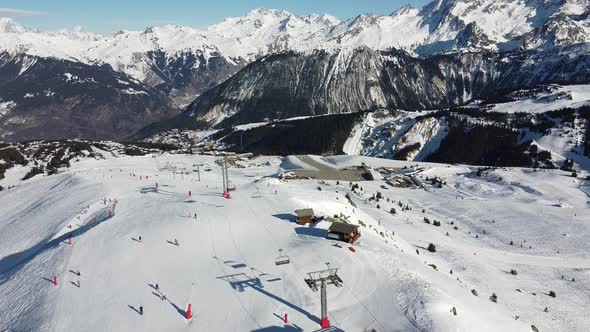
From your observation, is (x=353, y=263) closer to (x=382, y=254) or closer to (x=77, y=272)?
(x=382, y=254)

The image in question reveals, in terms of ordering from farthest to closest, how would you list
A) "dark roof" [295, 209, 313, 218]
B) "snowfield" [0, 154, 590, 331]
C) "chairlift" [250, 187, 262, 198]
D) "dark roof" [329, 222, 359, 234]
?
"chairlift" [250, 187, 262, 198] < "dark roof" [295, 209, 313, 218] < "dark roof" [329, 222, 359, 234] < "snowfield" [0, 154, 590, 331]

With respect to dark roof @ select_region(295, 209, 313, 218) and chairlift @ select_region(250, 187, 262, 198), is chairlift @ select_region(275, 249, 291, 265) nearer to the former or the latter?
dark roof @ select_region(295, 209, 313, 218)

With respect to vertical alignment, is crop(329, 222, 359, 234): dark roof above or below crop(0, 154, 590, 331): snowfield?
above

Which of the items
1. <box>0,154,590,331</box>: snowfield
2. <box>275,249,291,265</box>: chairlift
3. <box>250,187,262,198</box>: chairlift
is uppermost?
<box>275,249,291,265</box>: chairlift

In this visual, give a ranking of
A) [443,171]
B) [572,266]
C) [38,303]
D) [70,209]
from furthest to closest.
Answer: [443,171] → [70,209] → [572,266] → [38,303]

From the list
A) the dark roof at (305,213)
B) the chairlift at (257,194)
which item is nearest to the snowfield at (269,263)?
the chairlift at (257,194)

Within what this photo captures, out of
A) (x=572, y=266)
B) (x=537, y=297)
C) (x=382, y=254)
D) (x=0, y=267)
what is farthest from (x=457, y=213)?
(x=0, y=267)

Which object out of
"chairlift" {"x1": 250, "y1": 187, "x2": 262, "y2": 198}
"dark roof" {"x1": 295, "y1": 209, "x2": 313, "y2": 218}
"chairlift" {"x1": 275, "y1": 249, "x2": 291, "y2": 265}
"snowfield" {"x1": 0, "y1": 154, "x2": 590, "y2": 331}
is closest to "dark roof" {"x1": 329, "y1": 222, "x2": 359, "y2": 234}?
"snowfield" {"x1": 0, "y1": 154, "x2": 590, "y2": 331}

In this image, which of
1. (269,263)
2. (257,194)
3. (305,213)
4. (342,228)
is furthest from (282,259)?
(257,194)
